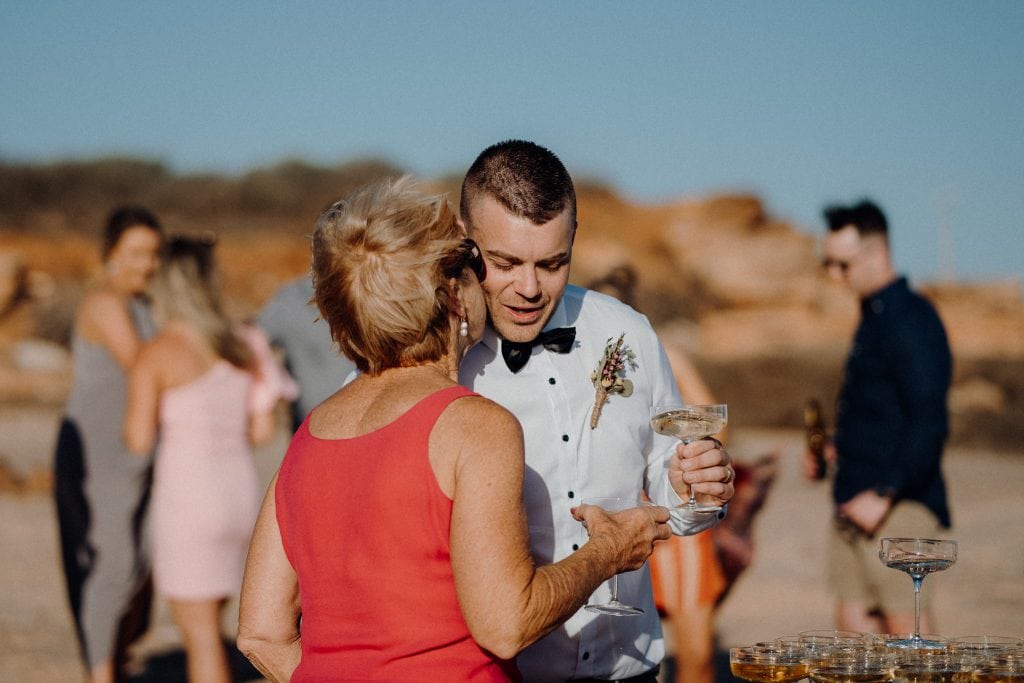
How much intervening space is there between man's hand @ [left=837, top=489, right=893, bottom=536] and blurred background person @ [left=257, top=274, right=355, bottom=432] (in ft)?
8.03

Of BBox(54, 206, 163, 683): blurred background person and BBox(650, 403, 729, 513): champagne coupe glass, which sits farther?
BBox(54, 206, 163, 683): blurred background person

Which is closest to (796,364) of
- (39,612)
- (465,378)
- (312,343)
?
(39,612)

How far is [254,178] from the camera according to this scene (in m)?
51.9

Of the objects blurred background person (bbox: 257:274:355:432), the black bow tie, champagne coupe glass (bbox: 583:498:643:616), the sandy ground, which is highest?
blurred background person (bbox: 257:274:355:432)

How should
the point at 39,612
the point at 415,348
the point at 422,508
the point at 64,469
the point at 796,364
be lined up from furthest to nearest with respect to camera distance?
the point at 796,364, the point at 39,612, the point at 64,469, the point at 415,348, the point at 422,508

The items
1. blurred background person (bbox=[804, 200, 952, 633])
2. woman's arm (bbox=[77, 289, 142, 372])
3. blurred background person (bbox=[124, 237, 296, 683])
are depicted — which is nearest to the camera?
blurred background person (bbox=[804, 200, 952, 633])

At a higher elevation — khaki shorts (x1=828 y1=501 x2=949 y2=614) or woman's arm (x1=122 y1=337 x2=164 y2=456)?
woman's arm (x1=122 y1=337 x2=164 y2=456)

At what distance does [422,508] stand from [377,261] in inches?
19.5

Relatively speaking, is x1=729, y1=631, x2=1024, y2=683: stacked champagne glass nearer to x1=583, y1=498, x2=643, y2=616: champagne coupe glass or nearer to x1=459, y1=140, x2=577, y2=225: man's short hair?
x1=583, y1=498, x2=643, y2=616: champagne coupe glass

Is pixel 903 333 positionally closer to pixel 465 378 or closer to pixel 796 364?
pixel 465 378

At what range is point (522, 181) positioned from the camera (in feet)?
10.1

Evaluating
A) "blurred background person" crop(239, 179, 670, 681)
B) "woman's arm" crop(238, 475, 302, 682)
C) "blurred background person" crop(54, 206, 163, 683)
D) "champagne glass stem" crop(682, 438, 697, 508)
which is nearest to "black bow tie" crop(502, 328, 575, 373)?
"champagne glass stem" crop(682, 438, 697, 508)

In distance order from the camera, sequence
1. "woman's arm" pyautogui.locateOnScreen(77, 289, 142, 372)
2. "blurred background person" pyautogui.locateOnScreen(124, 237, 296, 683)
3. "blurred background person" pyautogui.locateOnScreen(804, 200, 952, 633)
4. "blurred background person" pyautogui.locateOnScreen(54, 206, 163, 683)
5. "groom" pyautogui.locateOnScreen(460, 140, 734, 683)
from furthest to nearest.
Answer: "woman's arm" pyautogui.locateOnScreen(77, 289, 142, 372) → "blurred background person" pyautogui.locateOnScreen(54, 206, 163, 683) → "blurred background person" pyautogui.locateOnScreen(124, 237, 296, 683) → "blurred background person" pyautogui.locateOnScreen(804, 200, 952, 633) → "groom" pyautogui.locateOnScreen(460, 140, 734, 683)

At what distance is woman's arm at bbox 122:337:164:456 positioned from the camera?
578 centimetres
